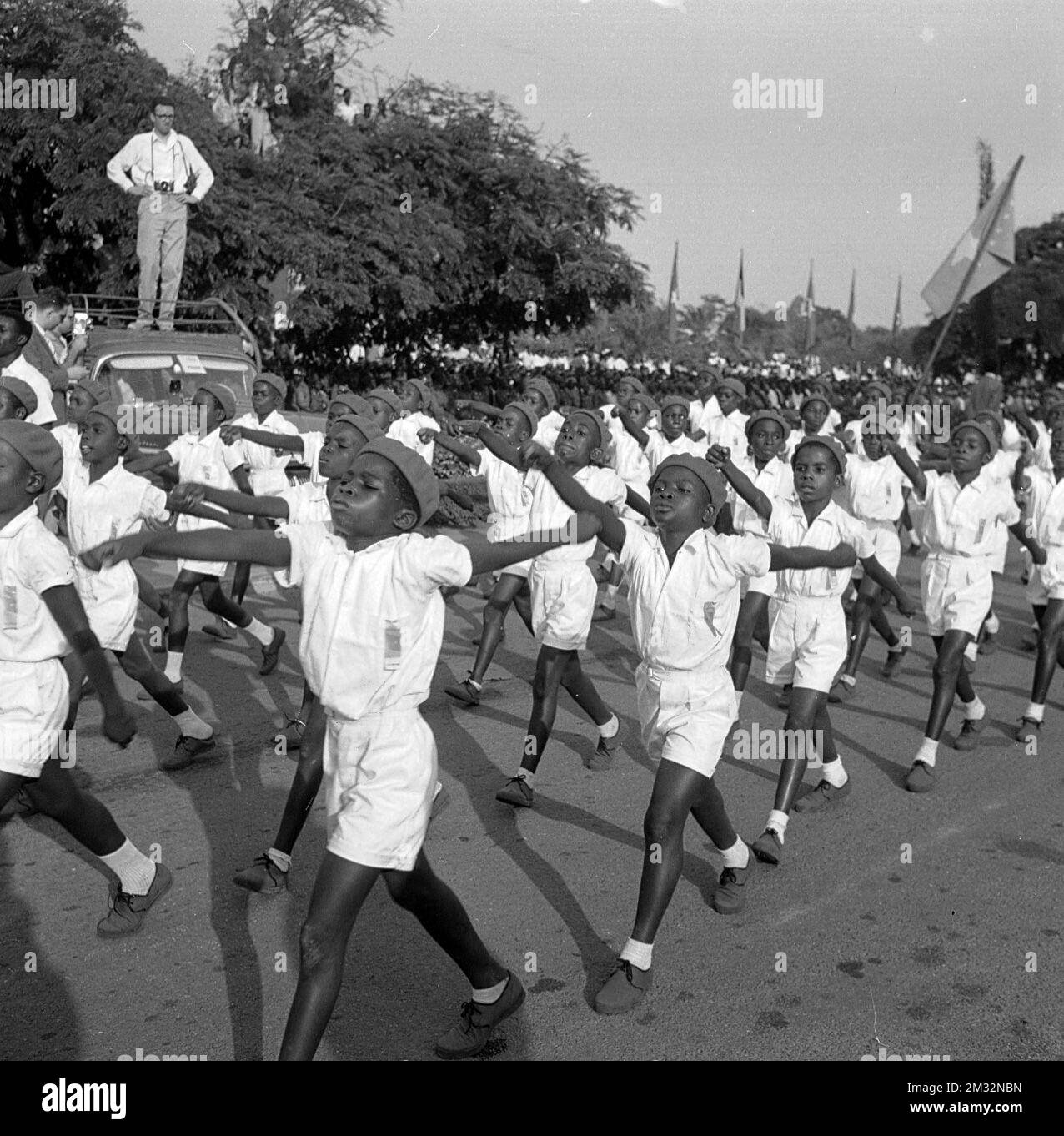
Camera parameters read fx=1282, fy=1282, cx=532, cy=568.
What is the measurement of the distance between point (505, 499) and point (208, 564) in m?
2.07

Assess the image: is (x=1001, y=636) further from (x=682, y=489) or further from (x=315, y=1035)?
(x=315, y=1035)

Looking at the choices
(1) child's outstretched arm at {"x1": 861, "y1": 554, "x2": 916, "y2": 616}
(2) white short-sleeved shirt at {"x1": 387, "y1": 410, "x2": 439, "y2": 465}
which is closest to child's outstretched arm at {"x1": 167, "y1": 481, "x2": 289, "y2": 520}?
(1) child's outstretched arm at {"x1": 861, "y1": 554, "x2": 916, "y2": 616}

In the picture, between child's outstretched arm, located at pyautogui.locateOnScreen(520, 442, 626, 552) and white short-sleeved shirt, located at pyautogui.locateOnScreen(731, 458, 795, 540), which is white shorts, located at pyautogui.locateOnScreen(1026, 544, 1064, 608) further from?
child's outstretched arm, located at pyautogui.locateOnScreen(520, 442, 626, 552)

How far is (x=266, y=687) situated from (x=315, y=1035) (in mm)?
5206

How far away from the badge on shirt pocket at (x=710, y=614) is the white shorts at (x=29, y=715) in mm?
2287

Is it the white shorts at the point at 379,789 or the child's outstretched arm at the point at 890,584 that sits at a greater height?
the child's outstretched arm at the point at 890,584

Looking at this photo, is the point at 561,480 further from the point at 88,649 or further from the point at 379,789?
the point at 88,649

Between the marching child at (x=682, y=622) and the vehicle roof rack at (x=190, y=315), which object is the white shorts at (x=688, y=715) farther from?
the vehicle roof rack at (x=190, y=315)

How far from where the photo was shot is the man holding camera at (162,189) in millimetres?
14240

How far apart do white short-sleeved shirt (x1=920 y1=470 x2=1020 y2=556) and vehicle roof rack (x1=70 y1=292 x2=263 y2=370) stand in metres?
7.69

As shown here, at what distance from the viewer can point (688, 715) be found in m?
4.69

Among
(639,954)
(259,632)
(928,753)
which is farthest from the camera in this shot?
(259,632)

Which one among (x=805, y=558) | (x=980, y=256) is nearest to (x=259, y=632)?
(x=805, y=558)

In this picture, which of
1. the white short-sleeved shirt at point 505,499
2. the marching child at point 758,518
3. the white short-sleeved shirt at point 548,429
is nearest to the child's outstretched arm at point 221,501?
the marching child at point 758,518
